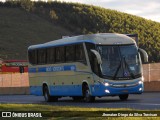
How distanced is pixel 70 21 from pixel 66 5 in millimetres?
12780

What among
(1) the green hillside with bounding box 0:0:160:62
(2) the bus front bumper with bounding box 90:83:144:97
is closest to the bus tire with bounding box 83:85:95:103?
(2) the bus front bumper with bounding box 90:83:144:97

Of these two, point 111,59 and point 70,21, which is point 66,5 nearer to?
point 70,21

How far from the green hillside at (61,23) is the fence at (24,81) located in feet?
237

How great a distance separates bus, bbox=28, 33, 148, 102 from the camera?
2866 cm

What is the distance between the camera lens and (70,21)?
16538 centimetres

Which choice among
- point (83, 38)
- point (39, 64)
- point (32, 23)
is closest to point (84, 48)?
point (83, 38)

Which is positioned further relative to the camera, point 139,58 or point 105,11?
point 105,11

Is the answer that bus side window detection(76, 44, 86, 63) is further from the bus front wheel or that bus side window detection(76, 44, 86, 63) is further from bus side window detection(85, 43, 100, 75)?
the bus front wheel

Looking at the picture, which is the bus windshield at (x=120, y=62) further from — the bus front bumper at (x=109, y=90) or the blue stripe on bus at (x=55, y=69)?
the blue stripe on bus at (x=55, y=69)

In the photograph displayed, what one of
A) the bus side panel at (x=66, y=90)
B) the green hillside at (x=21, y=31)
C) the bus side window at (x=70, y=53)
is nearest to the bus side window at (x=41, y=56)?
the bus side panel at (x=66, y=90)

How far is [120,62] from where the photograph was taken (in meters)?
28.8

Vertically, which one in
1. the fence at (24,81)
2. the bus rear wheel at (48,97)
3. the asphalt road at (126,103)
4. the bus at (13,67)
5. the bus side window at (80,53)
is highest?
the bus at (13,67)

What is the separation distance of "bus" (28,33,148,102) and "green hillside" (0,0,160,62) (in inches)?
3972

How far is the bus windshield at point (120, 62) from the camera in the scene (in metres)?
28.7
